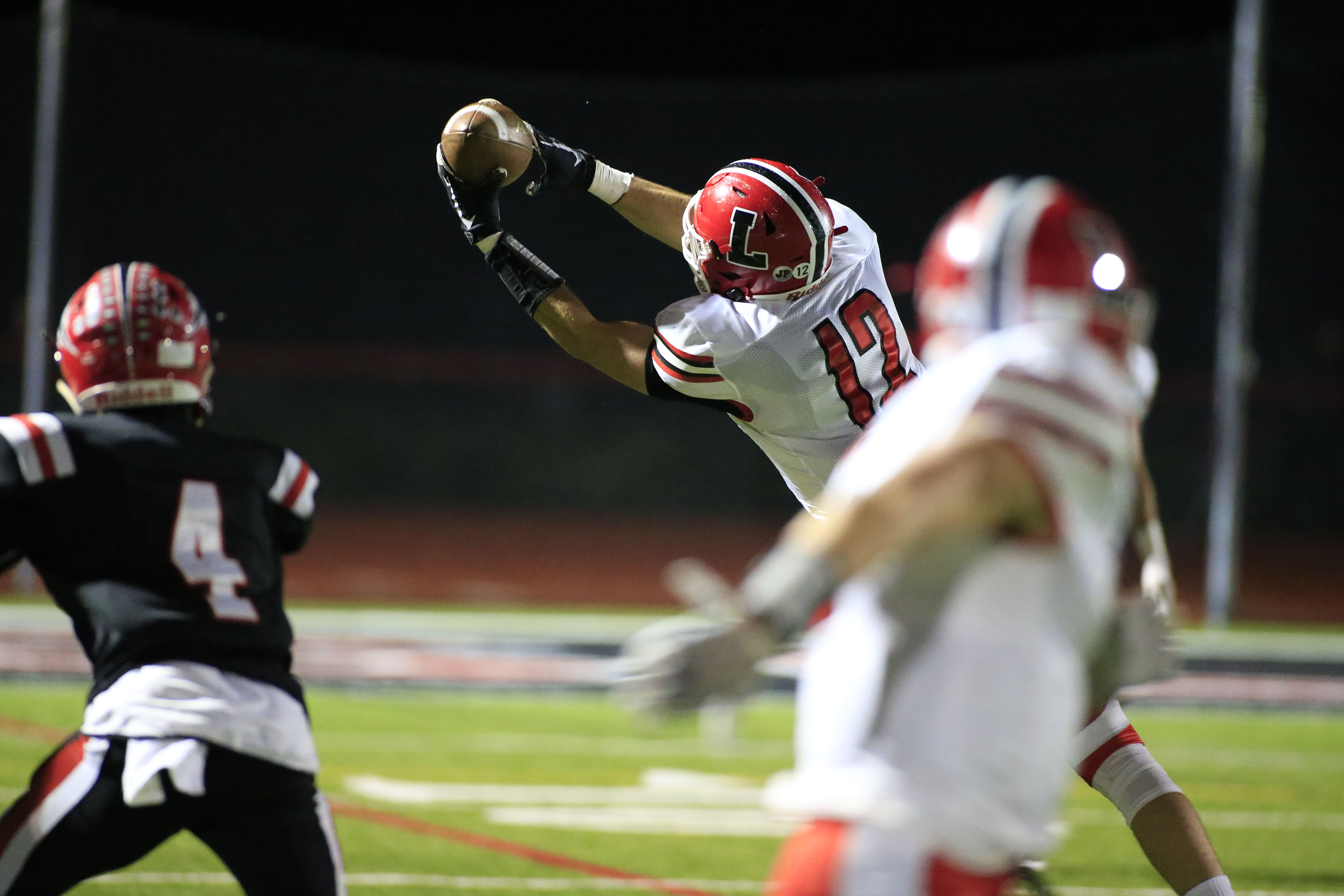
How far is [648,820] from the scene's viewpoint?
5750 millimetres

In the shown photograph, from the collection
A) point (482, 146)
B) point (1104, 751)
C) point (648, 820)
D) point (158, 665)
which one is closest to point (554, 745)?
point (648, 820)

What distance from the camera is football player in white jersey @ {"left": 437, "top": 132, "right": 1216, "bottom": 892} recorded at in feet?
11.3

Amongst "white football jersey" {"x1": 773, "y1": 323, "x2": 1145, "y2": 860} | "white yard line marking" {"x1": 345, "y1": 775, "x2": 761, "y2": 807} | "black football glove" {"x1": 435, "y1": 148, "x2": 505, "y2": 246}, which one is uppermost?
"black football glove" {"x1": 435, "y1": 148, "x2": 505, "y2": 246}

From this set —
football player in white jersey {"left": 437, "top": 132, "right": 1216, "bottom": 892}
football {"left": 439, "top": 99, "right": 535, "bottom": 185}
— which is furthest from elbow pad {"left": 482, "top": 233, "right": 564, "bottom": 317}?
football {"left": 439, "top": 99, "right": 535, "bottom": 185}

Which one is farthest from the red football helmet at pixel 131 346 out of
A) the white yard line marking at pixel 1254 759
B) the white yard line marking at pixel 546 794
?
the white yard line marking at pixel 1254 759

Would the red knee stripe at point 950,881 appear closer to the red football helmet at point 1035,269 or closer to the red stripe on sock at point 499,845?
the red football helmet at point 1035,269

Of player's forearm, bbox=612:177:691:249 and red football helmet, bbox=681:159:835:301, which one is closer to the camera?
red football helmet, bbox=681:159:835:301

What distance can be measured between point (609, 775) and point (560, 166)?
11.5 feet

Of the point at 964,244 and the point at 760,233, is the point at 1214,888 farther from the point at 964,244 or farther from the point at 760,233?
the point at 964,244

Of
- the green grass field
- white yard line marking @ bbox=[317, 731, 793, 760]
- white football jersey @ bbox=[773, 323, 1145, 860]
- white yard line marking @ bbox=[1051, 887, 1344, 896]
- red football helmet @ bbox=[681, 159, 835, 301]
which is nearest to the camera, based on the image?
white football jersey @ bbox=[773, 323, 1145, 860]

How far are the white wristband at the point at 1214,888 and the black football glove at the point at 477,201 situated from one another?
214 centimetres

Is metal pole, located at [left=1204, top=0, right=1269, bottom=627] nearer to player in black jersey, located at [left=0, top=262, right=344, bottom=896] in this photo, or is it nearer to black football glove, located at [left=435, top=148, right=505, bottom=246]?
black football glove, located at [left=435, top=148, right=505, bottom=246]

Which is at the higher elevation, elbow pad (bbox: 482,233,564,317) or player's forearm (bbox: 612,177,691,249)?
player's forearm (bbox: 612,177,691,249)

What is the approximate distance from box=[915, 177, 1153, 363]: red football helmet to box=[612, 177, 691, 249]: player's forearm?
185 cm
